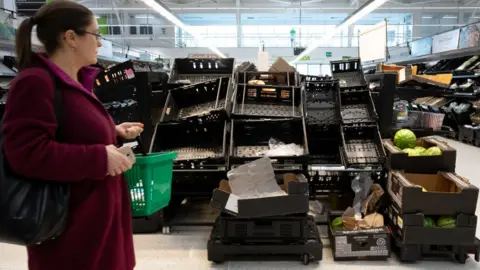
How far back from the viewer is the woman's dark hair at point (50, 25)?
1083mm

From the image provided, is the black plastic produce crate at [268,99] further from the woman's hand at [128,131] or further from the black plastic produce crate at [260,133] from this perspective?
the woman's hand at [128,131]

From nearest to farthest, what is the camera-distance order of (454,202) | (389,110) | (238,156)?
(454,202)
(238,156)
(389,110)

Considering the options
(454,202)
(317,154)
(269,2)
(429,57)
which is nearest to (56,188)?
(454,202)

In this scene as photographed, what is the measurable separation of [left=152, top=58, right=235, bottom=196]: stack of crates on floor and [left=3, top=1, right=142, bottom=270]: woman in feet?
5.87

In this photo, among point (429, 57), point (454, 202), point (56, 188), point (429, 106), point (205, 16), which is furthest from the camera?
point (205, 16)

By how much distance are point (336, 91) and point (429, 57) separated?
323 inches

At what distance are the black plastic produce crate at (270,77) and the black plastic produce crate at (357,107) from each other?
58 centimetres

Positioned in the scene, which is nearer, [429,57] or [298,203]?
[298,203]

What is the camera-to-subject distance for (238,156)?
9.51 feet

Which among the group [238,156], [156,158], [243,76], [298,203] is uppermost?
[243,76]

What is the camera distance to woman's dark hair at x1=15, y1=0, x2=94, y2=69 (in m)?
1.08

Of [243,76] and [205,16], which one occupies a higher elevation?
[205,16]

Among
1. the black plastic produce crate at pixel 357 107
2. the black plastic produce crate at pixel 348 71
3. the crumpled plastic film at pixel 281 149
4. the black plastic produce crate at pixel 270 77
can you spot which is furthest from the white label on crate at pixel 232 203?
the black plastic produce crate at pixel 348 71

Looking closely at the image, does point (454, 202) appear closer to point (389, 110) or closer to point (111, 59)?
point (389, 110)
